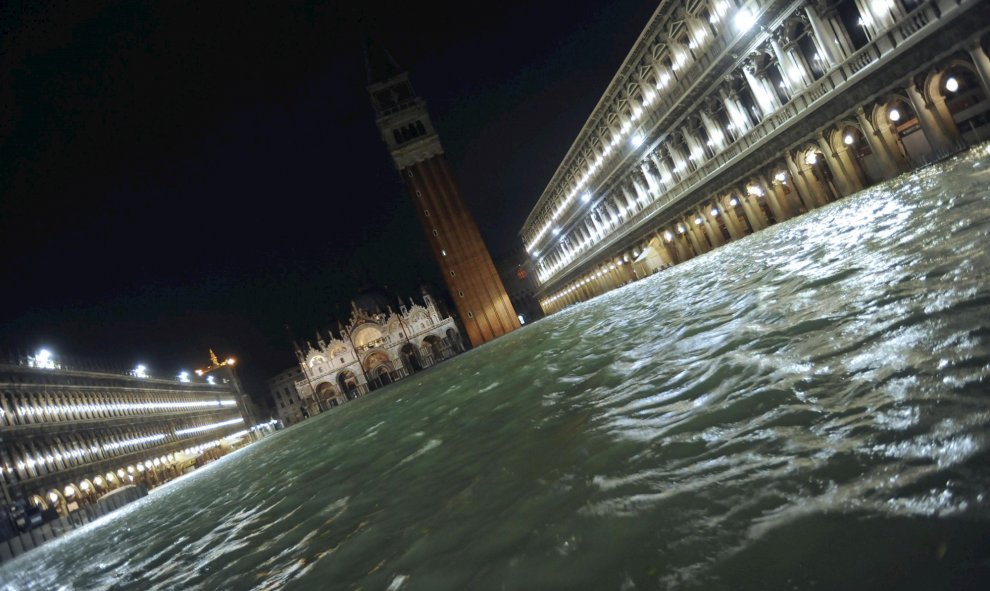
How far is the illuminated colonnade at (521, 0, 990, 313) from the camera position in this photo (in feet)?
57.3

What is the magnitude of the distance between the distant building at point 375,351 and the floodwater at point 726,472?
6530 cm

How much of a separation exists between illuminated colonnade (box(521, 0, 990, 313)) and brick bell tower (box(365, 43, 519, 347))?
61.2 ft

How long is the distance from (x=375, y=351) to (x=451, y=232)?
2345 centimetres

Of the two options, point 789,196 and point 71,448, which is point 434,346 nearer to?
point 71,448

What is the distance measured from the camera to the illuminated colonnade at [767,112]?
17469mm

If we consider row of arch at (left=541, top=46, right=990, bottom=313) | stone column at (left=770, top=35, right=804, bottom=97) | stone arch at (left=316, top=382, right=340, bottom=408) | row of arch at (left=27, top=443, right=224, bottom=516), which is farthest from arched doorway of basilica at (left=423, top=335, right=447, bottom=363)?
stone column at (left=770, top=35, right=804, bottom=97)

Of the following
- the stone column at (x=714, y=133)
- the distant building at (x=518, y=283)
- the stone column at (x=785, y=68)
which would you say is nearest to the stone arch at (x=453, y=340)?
the distant building at (x=518, y=283)

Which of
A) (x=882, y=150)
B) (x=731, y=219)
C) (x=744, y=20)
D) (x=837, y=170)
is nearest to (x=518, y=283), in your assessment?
(x=731, y=219)

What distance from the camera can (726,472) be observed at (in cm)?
290

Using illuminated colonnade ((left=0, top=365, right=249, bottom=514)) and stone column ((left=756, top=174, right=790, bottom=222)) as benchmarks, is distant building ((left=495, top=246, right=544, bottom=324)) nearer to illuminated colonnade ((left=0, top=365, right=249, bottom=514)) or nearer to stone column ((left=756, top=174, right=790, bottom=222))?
illuminated colonnade ((left=0, top=365, right=249, bottom=514))

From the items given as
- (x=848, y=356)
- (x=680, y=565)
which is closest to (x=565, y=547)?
(x=680, y=565)

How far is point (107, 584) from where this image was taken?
739cm

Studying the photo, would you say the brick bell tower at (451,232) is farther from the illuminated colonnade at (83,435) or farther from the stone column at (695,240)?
the stone column at (695,240)

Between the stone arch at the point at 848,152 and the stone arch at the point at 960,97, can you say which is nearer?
the stone arch at the point at 960,97
